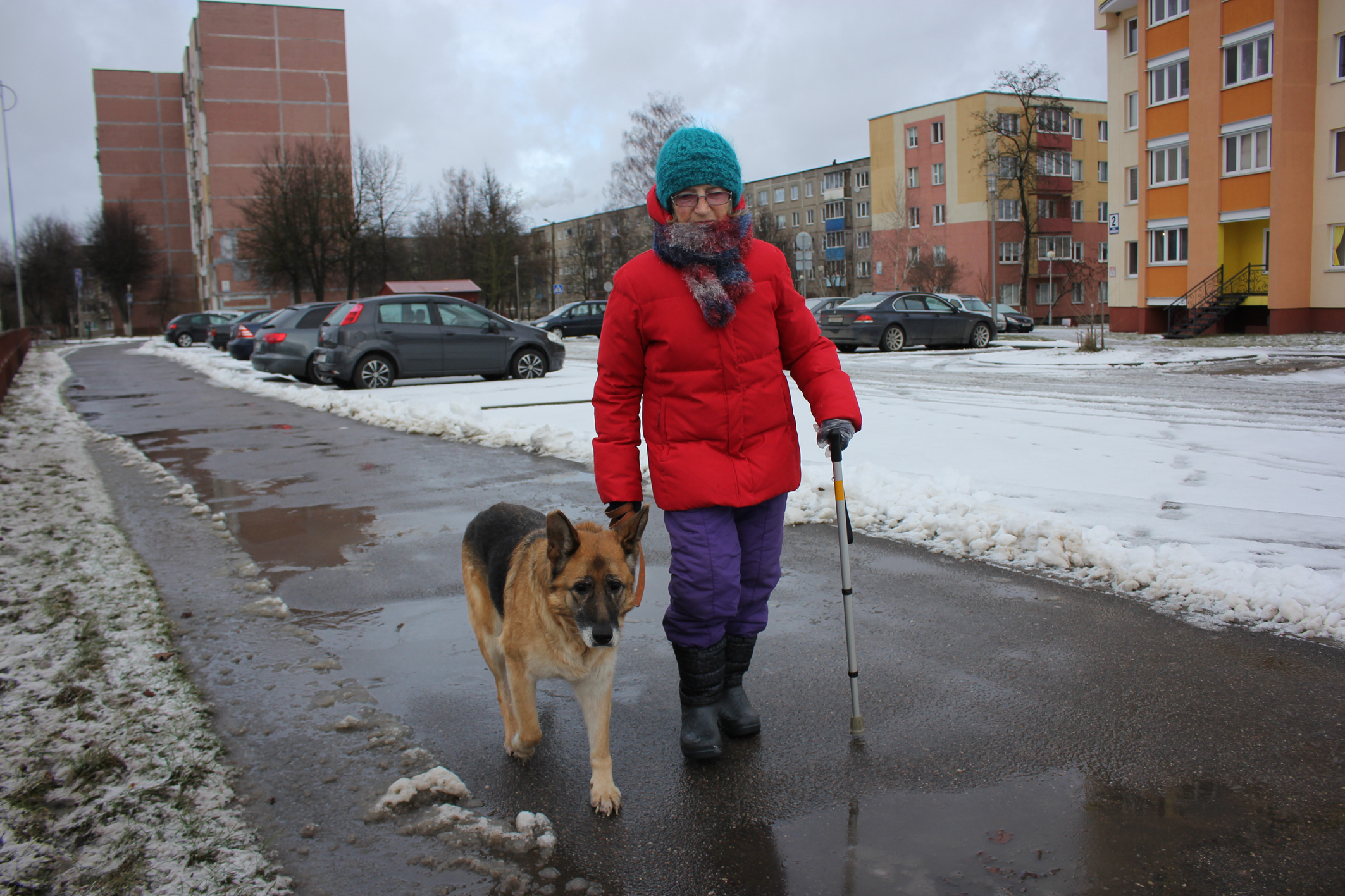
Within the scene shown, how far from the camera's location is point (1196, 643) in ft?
13.9

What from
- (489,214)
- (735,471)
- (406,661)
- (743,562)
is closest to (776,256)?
(735,471)

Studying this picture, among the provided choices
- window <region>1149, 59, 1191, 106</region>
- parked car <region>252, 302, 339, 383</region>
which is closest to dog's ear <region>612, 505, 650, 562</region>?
parked car <region>252, 302, 339, 383</region>

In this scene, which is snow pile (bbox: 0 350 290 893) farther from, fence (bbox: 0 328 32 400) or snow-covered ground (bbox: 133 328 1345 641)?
fence (bbox: 0 328 32 400)

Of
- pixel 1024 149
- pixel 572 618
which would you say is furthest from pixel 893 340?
pixel 1024 149

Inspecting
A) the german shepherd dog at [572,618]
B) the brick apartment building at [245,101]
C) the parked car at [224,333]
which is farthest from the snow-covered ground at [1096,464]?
the brick apartment building at [245,101]

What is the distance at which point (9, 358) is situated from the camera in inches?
904

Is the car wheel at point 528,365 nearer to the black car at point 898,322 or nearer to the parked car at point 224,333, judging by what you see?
the black car at point 898,322

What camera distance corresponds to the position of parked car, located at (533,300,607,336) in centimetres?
4100

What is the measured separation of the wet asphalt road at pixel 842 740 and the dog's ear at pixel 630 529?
0.80m

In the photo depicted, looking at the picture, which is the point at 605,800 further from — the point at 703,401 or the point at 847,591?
the point at 703,401

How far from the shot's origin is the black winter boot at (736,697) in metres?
3.54

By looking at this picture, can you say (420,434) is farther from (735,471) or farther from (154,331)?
(154,331)

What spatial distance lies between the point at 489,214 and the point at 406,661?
70881 millimetres

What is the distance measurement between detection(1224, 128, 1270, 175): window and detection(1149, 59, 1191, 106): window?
282 centimetres
